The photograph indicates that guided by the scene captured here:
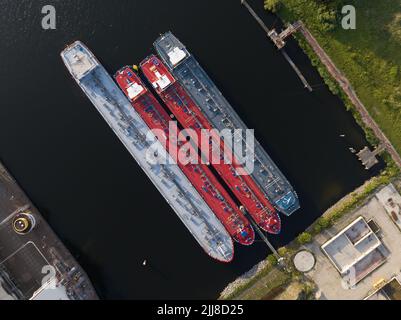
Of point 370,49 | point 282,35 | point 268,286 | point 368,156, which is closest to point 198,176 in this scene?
point 268,286

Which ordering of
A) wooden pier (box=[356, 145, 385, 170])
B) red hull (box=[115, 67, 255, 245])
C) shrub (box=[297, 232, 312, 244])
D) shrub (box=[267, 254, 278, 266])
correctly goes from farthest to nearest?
wooden pier (box=[356, 145, 385, 170]) < shrub (box=[267, 254, 278, 266]) < red hull (box=[115, 67, 255, 245]) < shrub (box=[297, 232, 312, 244])

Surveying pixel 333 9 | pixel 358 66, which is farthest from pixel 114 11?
pixel 358 66

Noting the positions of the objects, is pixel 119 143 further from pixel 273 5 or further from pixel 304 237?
pixel 304 237

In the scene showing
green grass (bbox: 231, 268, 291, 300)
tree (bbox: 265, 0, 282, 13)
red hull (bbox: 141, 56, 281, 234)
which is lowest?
green grass (bbox: 231, 268, 291, 300)

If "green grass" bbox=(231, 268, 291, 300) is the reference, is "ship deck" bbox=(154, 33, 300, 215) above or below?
above

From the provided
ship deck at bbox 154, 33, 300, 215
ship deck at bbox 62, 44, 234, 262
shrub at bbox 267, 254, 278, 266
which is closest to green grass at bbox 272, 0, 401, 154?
ship deck at bbox 154, 33, 300, 215

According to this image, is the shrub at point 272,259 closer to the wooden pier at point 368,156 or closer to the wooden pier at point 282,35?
the wooden pier at point 368,156

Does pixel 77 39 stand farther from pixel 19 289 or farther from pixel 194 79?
pixel 19 289

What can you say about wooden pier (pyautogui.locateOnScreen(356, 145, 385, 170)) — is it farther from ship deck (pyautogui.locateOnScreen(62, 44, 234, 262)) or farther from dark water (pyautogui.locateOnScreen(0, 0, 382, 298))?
ship deck (pyautogui.locateOnScreen(62, 44, 234, 262))
